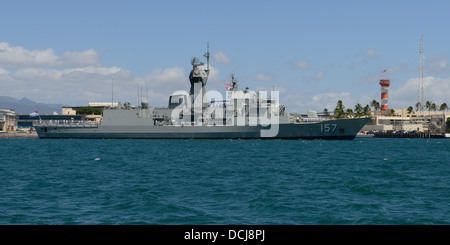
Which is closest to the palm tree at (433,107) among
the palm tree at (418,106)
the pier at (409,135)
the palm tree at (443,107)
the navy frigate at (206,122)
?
the palm tree at (418,106)

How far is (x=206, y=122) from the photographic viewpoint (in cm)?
6234

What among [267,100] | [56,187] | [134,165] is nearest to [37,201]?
[56,187]

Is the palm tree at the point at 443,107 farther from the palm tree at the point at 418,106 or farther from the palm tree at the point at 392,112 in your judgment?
the palm tree at the point at 392,112

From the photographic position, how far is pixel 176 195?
14.8 m

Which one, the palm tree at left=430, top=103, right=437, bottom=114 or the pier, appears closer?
the pier

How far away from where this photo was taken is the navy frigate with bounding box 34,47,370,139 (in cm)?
5918

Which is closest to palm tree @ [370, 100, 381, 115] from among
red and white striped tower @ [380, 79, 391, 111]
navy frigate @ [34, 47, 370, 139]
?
red and white striped tower @ [380, 79, 391, 111]

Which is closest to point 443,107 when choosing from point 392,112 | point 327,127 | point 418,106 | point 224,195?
point 418,106

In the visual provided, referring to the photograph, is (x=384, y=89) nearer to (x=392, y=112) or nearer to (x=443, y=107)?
(x=392, y=112)

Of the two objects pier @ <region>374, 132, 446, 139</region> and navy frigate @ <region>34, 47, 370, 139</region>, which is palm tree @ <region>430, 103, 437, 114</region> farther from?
navy frigate @ <region>34, 47, 370, 139</region>
